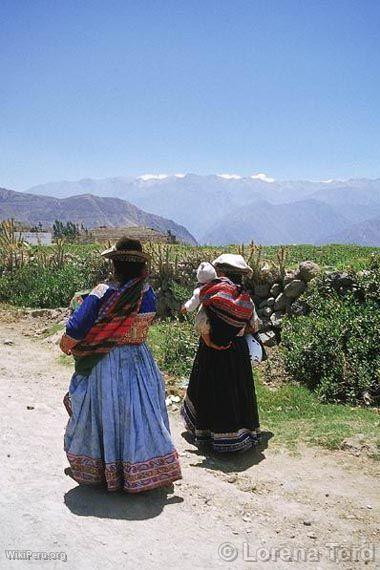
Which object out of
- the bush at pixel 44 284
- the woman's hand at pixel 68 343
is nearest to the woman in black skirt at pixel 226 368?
the woman's hand at pixel 68 343

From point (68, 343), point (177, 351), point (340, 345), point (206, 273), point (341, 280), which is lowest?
point (177, 351)

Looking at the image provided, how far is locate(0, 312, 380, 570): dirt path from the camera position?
322 cm

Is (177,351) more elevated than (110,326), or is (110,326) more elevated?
(110,326)

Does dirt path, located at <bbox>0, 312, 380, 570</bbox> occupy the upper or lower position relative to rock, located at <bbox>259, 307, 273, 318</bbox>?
lower

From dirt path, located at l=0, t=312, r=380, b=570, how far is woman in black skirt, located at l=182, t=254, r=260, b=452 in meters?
0.24

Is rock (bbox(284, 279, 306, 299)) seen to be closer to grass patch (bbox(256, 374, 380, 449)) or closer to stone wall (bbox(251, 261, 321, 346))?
stone wall (bbox(251, 261, 321, 346))

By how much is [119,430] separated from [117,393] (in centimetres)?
27

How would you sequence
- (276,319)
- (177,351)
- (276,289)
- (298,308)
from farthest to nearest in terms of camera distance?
1. (276,289)
2. (276,319)
3. (298,308)
4. (177,351)

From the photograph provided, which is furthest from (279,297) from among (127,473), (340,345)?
(127,473)

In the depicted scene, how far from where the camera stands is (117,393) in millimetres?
3865

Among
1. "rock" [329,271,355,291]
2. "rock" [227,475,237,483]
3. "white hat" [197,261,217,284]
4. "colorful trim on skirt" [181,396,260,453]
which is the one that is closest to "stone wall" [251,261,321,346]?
"rock" [329,271,355,291]

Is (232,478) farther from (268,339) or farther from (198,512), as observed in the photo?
(268,339)

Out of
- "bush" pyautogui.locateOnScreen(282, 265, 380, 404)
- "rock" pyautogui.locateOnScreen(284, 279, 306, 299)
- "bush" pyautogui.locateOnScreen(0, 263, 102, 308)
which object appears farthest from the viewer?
"bush" pyautogui.locateOnScreen(0, 263, 102, 308)

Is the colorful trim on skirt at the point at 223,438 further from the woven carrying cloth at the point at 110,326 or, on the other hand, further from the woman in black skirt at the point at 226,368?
the woven carrying cloth at the point at 110,326
